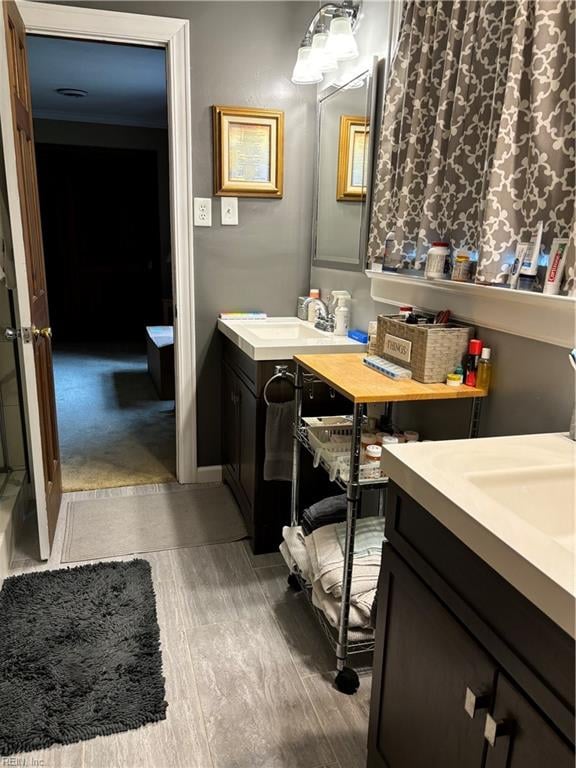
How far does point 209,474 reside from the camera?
300 centimetres

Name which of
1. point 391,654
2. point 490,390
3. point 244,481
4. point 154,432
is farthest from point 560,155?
point 154,432

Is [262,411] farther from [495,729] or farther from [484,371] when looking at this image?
[495,729]

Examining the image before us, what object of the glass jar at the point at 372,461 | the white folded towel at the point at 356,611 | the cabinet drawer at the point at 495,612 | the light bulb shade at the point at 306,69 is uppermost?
the light bulb shade at the point at 306,69

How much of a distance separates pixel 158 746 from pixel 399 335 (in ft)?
4.32

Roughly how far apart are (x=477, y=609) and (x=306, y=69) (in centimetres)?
230

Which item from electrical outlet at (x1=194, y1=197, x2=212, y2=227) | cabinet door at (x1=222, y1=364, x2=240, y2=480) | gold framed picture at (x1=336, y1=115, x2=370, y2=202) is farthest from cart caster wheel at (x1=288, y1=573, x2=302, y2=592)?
electrical outlet at (x1=194, y1=197, x2=212, y2=227)

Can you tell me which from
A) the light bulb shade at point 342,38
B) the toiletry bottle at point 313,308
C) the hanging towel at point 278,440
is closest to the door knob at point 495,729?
the hanging towel at point 278,440

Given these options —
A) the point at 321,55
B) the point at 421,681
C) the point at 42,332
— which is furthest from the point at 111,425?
the point at 421,681

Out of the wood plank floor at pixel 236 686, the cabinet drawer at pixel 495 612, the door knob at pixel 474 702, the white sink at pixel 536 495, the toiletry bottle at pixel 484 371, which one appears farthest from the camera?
the toiletry bottle at pixel 484 371

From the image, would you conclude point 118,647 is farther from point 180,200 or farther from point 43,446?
point 180,200

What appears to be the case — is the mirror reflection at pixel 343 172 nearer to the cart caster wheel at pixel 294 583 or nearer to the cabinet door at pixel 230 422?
the cabinet door at pixel 230 422

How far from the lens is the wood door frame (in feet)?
7.79

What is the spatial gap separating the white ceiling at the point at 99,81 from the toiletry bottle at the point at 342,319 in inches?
71.5

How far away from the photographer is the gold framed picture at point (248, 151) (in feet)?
8.58
